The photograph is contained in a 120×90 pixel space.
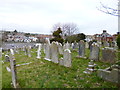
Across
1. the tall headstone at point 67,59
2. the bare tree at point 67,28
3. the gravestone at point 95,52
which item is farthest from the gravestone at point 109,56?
the bare tree at point 67,28

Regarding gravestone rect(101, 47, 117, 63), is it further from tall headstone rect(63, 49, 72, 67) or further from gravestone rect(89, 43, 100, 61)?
tall headstone rect(63, 49, 72, 67)

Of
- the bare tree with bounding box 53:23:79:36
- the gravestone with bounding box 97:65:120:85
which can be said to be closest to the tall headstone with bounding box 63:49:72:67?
the gravestone with bounding box 97:65:120:85

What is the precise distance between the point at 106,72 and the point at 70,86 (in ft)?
5.87

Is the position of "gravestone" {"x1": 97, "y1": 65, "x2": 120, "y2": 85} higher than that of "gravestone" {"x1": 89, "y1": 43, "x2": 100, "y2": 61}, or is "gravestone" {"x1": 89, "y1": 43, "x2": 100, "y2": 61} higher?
"gravestone" {"x1": 89, "y1": 43, "x2": 100, "y2": 61}

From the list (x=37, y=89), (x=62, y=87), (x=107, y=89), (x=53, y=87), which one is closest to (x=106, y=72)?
(x=107, y=89)

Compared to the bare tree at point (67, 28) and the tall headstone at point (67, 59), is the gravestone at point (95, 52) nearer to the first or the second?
the tall headstone at point (67, 59)

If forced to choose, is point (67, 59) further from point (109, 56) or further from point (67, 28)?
point (67, 28)

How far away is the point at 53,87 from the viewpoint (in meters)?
4.20

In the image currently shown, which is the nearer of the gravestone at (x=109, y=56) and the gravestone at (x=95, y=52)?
the gravestone at (x=109, y=56)

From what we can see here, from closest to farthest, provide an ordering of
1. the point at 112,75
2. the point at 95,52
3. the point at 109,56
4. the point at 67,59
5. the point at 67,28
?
1. the point at 112,75
2. the point at 67,59
3. the point at 109,56
4. the point at 95,52
5. the point at 67,28

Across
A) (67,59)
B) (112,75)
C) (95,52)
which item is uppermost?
(95,52)

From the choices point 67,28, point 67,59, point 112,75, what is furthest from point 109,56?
point 67,28

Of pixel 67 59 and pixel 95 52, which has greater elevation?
pixel 95 52

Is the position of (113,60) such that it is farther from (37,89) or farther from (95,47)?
(37,89)
